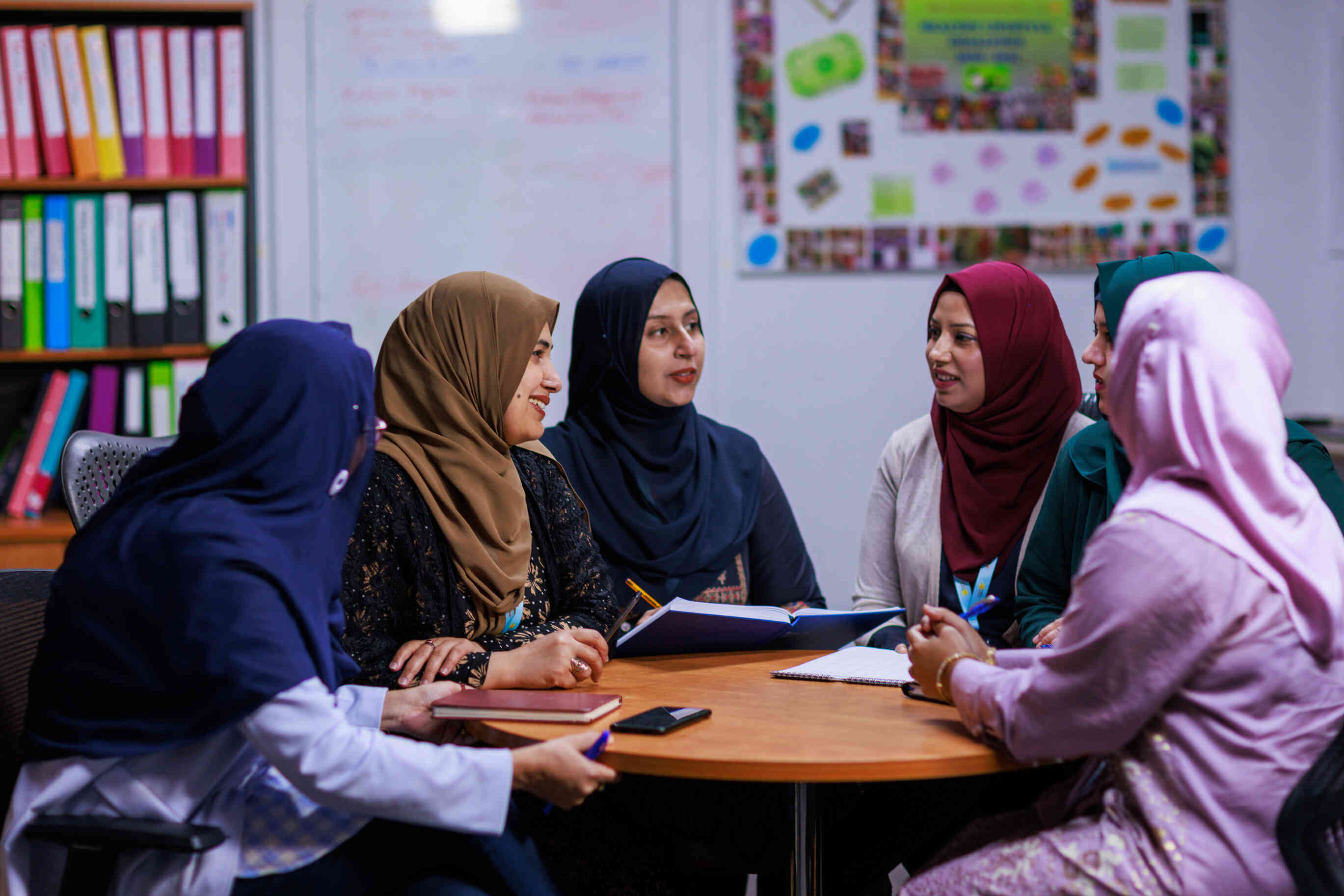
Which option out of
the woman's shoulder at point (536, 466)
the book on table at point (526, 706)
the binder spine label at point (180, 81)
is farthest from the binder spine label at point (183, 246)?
the book on table at point (526, 706)

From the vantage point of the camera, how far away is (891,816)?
1795 mm

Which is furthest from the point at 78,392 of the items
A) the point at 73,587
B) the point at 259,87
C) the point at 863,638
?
the point at 863,638

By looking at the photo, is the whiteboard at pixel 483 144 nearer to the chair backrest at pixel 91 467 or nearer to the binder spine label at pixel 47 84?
the binder spine label at pixel 47 84

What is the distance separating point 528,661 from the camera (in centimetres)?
160

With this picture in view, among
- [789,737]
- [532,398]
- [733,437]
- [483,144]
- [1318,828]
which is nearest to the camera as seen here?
[1318,828]

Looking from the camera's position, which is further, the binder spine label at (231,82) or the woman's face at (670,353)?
the binder spine label at (231,82)

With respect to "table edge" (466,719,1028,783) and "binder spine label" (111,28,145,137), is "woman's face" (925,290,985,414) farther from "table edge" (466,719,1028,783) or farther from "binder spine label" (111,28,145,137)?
"binder spine label" (111,28,145,137)

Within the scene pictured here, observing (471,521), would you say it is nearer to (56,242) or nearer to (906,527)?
(906,527)

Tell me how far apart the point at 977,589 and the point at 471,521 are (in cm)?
96

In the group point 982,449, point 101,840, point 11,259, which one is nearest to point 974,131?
point 982,449

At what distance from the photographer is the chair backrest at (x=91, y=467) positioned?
1743 mm

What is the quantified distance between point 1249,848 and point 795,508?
218 centimetres

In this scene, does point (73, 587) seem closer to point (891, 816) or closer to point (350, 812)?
point (350, 812)

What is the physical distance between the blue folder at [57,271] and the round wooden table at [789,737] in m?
2.03
